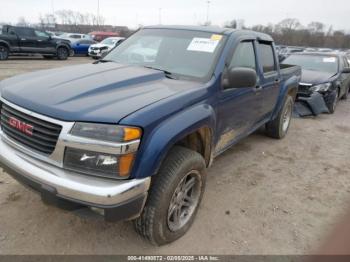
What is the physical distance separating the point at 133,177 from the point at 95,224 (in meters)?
1.09

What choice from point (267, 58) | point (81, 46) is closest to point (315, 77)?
point (267, 58)

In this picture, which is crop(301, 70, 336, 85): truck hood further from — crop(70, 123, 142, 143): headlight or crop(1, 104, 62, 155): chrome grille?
crop(1, 104, 62, 155): chrome grille

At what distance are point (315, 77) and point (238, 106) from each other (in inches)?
208

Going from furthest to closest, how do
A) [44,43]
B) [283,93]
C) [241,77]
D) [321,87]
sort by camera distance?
[44,43] → [321,87] → [283,93] → [241,77]

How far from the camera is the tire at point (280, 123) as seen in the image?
17.8ft

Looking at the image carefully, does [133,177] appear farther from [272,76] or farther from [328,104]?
[328,104]

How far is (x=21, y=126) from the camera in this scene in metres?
2.37

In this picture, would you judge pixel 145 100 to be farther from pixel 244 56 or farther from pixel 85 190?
pixel 244 56

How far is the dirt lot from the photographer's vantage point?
2.68 meters

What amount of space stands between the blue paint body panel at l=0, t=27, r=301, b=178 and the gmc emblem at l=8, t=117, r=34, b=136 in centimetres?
15

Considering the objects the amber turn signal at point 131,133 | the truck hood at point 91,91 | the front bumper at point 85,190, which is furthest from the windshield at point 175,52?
the front bumper at point 85,190

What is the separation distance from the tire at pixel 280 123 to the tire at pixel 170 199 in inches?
119

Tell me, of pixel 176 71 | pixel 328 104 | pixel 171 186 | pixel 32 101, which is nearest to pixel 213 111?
pixel 176 71

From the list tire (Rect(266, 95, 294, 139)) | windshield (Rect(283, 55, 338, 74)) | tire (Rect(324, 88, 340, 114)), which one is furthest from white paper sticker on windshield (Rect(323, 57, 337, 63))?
tire (Rect(266, 95, 294, 139))
